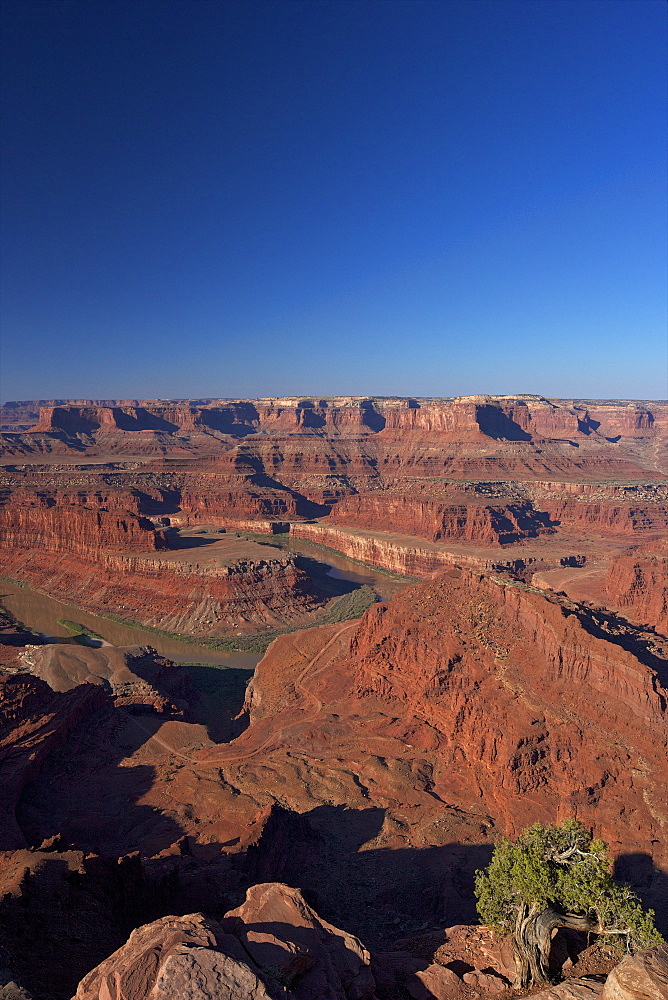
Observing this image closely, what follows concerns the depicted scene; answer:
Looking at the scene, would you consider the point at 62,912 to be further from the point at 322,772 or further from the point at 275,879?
the point at 322,772

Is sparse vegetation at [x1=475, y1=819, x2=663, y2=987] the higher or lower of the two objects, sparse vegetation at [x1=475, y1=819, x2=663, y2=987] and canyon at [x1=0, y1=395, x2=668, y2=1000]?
the higher

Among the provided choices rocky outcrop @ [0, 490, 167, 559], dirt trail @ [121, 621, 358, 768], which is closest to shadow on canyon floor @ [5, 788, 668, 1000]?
dirt trail @ [121, 621, 358, 768]

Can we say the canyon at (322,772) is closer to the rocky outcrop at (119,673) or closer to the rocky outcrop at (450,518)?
the rocky outcrop at (119,673)

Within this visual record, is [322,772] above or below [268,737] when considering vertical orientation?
above

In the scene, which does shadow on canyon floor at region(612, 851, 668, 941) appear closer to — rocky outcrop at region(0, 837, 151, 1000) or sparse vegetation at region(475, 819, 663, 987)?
sparse vegetation at region(475, 819, 663, 987)

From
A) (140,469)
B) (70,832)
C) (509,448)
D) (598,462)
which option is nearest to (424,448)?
(509,448)

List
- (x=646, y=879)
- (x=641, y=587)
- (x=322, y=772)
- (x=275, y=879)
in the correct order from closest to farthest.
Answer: (x=646, y=879), (x=275, y=879), (x=322, y=772), (x=641, y=587)

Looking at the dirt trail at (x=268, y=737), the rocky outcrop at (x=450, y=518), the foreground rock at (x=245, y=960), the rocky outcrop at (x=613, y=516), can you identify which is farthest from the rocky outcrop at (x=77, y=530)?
the rocky outcrop at (x=613, y=516)

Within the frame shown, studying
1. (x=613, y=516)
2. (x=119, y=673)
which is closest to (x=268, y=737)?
(x=119, y=673)
